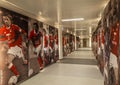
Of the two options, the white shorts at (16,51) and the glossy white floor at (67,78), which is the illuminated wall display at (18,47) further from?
the glossy white floor at (67,78)

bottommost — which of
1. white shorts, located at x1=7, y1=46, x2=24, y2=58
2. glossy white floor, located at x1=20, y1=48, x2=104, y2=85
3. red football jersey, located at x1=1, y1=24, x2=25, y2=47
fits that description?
glossy white floor, located at x1=20, y1=48, x2=104, y2=85

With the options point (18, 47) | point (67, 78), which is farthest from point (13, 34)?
point (67, 78)

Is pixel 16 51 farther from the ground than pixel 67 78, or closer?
farther from the ground

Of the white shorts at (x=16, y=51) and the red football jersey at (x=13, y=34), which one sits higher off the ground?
the red football jersey at (x=13, y=34)

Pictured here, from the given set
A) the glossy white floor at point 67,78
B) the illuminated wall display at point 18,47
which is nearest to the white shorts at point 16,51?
the illuminated wall display at point 18,47

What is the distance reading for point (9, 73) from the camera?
13.1 feet

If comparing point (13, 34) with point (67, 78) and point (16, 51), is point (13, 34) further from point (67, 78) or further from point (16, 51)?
point (67, 78)

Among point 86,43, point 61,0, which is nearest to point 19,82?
point 61,0

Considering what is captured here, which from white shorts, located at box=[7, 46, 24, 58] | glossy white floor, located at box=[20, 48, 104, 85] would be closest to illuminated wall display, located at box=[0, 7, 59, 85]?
white shorts, located at box=[7, 46, 24, 58]

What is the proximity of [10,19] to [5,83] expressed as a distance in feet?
6.82

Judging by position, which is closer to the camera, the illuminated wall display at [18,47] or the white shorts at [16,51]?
the illuminated wall display at [18,47]

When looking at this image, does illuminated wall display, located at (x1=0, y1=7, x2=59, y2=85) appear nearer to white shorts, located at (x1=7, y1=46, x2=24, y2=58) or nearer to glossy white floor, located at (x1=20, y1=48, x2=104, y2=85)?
white shorts, located at (x1=7, y1=46, x2=24, y2=58)

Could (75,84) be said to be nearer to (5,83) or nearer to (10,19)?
(5,83)

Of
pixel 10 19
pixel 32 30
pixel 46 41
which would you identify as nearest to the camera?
pixel 10 19
